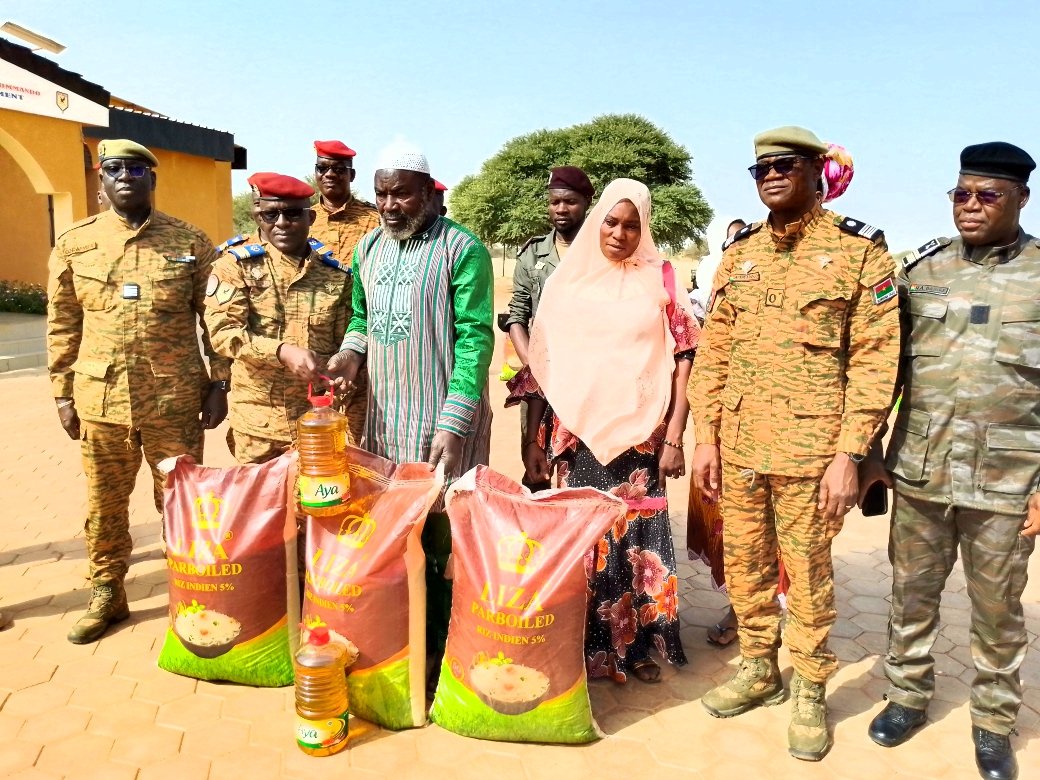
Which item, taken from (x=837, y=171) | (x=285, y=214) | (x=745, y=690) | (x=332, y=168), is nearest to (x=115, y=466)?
Answer: (x=285, y=214)

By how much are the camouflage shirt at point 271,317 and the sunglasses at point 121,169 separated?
22.3 inches

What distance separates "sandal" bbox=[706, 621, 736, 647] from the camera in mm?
3611

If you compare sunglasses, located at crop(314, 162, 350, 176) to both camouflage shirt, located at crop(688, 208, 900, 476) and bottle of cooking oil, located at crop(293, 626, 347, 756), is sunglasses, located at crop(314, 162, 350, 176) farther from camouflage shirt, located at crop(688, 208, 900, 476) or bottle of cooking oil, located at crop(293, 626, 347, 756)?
bottle of cooking oil, located at crop(293, 626, 347, 756)

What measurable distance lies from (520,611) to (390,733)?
74 cm

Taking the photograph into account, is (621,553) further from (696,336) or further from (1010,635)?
(1010,635)

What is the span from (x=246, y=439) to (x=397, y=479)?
92cm

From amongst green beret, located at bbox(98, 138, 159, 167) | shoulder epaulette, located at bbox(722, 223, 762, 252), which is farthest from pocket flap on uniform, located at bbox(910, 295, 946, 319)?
green beret, located at bbox(98, 138, 159, 167)

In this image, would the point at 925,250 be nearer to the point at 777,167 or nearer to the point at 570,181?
the point at 777,167

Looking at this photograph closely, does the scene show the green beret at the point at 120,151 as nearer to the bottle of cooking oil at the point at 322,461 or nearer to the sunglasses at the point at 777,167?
the bottle of cooking oil at the point at 322,461

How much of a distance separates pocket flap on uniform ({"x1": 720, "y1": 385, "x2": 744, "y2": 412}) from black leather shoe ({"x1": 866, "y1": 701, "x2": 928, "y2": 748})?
52.3 inches

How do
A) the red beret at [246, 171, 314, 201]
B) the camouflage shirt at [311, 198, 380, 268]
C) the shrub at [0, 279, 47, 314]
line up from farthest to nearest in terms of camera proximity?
the shrub at [0, 279, 47, 314] → the camouflage shirt at [311, 198, 380, 268] → the red beret at [246, 171, 314, 201]

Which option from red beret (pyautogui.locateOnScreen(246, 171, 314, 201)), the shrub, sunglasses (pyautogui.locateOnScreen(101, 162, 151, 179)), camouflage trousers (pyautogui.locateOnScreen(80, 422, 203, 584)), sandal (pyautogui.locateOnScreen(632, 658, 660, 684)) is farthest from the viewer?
the shrub

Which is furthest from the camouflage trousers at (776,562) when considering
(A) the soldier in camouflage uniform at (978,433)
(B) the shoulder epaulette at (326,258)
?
(B) the shoulder epaulette at (326,258)

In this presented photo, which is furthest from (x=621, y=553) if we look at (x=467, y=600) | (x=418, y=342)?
(x=418, y=342)
